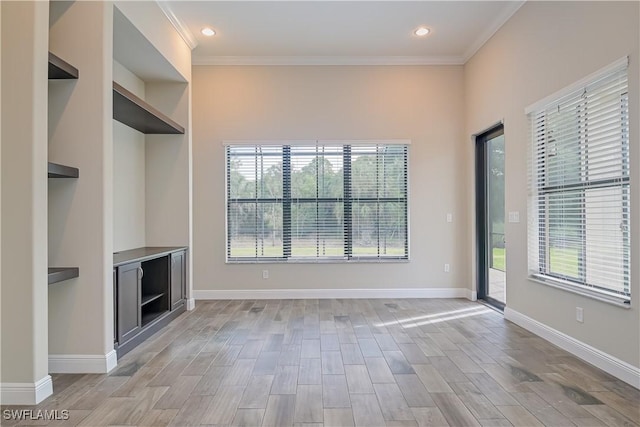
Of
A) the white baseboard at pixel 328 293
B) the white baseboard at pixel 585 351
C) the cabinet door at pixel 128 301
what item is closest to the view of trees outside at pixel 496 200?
the white baseboard at pixel 328 293

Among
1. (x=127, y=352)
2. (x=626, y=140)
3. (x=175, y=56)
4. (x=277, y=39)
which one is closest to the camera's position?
(x=626, y=140)

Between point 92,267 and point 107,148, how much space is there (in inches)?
36.2

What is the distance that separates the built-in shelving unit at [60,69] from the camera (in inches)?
98.3

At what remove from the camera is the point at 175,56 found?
4.27m

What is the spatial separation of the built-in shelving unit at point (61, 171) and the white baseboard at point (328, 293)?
2.85 meters

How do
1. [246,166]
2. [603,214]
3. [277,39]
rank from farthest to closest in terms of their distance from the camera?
[246,166] < [277,39] < [603,214]

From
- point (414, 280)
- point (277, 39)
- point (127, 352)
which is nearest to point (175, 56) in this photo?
point (277, 39)

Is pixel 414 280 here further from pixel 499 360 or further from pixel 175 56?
pixel 175 56

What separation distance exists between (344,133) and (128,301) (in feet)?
11.4

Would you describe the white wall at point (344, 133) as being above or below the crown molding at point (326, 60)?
below

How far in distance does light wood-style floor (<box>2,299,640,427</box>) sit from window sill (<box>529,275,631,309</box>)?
0.54m

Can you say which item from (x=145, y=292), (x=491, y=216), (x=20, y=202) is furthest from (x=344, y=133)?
(x=20, y=202)

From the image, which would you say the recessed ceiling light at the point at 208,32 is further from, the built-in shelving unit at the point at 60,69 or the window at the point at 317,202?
the built-in shelving unit at the point at 60,69

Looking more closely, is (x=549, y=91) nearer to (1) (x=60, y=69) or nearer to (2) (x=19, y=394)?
(1) (x=60, y=69)
